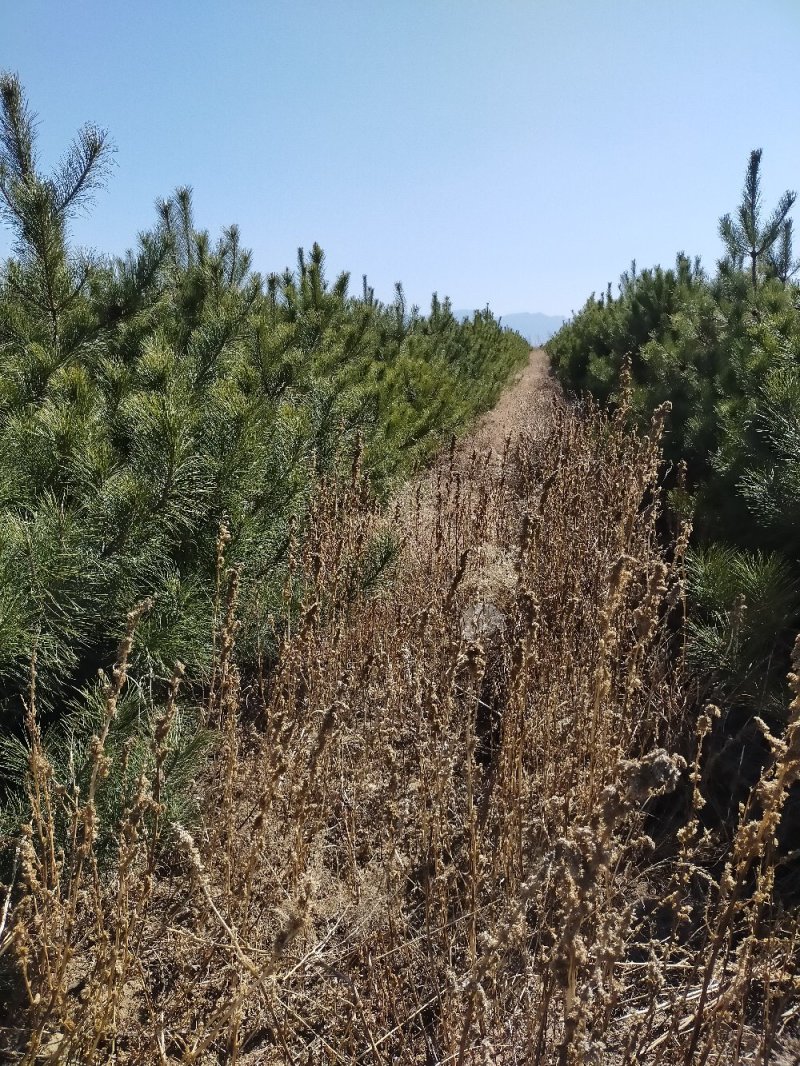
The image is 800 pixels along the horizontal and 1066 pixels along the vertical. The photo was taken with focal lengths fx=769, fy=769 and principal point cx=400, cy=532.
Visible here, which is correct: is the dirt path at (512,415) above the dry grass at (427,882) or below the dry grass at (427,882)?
above

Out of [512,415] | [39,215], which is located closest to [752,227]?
[512,415]

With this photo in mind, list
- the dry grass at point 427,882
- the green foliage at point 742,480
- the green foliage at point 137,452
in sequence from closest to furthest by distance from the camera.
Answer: the dry grass at point 427,882
the green foliage at point 137,452
the green foliage at point 742,480

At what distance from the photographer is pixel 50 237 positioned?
3.76 meters

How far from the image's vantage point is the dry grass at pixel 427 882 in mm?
1214

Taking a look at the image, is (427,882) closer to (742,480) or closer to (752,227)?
(742,480)

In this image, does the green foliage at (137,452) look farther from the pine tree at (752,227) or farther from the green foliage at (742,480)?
the pine tree at (752,227)

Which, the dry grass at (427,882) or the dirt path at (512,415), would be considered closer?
the dry grass at (427,882)

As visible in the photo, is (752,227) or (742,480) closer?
(742,480)

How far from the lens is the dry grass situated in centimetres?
121

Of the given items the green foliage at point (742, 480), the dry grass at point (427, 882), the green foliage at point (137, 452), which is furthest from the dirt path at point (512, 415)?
the dry grass at point (427, 882)

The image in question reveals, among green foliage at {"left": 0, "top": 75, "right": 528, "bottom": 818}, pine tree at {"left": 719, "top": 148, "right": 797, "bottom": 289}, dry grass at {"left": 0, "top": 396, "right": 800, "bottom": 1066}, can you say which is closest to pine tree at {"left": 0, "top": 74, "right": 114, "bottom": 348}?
green foliage at {"left": 0, "top": 75, "right": 528, "bottom": 818}

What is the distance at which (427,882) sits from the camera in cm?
174

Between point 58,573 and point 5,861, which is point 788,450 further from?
point 5,861

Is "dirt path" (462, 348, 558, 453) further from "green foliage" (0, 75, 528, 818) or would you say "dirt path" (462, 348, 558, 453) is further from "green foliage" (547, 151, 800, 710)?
"green foliage" (0, 75, 528, 818)
